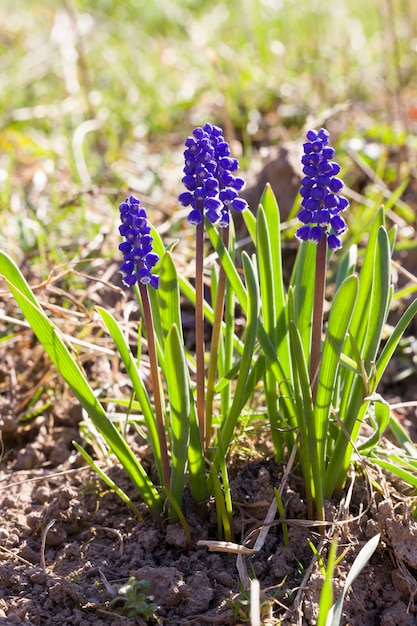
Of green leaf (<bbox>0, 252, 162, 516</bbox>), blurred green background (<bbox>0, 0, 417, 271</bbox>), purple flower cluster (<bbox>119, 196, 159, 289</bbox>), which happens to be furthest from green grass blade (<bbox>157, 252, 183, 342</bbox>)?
blurred green background (<bbox>0, 0, 417, 271</bbox>)

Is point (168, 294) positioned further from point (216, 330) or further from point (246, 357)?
point (246, 357)

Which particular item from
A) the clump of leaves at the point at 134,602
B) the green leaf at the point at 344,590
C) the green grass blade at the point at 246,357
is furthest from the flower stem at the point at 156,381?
the green leaf at the point at 344,590

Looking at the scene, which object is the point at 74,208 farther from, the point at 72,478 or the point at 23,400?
the point at 72,478

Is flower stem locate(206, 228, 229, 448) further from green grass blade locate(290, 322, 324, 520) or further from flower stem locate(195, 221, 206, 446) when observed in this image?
green grass blade locate(290, 322, 324, 520)

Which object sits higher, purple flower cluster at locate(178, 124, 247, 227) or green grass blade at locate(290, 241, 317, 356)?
purple flower cluster at locate(178, 124, 247, 227)

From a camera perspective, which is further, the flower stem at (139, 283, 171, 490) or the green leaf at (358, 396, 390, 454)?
the green leaf at (358, 396, 390, 454)

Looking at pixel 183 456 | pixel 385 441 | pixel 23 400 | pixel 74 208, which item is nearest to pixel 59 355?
pixel 183 456
